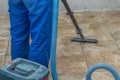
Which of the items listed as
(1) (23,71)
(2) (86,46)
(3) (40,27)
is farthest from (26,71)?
(2) (86,46)

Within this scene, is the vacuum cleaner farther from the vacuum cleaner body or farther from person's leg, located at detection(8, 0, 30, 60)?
person's leg, located at detection(8, 0, 30, 60)

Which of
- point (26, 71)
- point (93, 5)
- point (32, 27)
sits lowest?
point (93, 5)

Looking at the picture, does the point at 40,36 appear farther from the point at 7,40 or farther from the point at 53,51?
the point at 7,40

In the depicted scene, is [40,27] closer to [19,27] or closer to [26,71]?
[19,27]

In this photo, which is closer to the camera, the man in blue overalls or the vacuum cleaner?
the vacuum cleaner

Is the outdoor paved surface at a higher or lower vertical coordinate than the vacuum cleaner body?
lower

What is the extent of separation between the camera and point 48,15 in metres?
2.52

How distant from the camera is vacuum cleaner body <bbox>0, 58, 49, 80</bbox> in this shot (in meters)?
2.17

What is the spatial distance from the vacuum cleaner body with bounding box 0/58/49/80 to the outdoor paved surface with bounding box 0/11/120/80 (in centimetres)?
→ 97

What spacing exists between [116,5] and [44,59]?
8.86 ft

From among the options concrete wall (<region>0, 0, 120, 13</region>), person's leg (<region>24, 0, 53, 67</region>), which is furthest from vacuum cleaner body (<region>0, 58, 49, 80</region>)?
concrete wall (<region>0, 0, 120, 13</region>)

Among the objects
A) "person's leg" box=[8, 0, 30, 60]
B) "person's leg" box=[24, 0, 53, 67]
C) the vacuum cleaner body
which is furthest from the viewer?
"person's leg" box=[8, 0, 30, 60]

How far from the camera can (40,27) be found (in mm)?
2516

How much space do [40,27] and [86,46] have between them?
4.80ft
